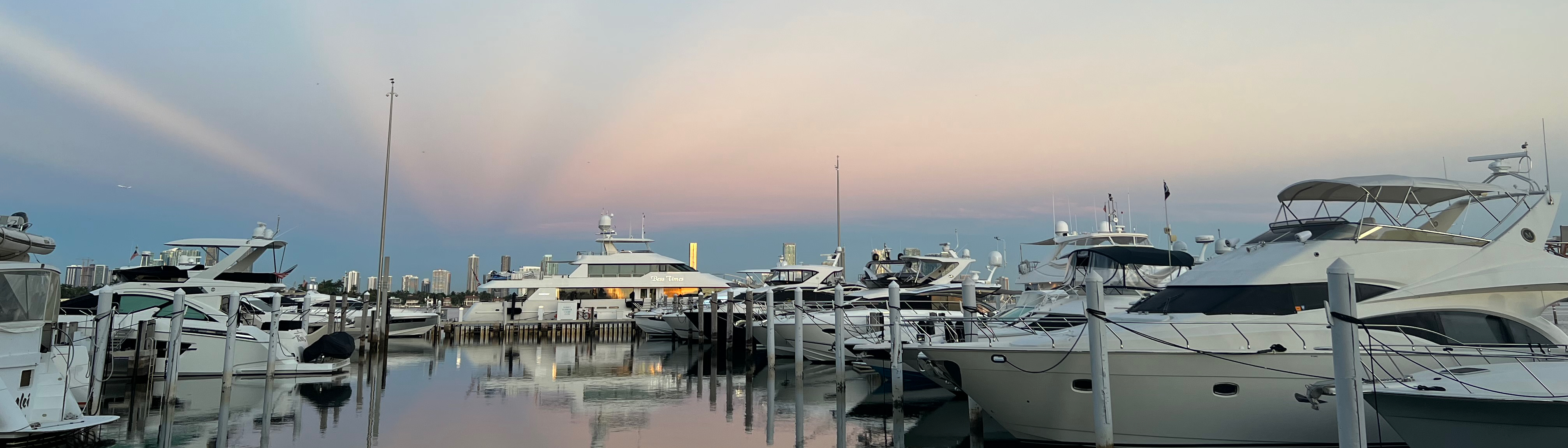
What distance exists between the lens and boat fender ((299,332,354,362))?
1922cm

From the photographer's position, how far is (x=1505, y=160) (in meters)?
11.3

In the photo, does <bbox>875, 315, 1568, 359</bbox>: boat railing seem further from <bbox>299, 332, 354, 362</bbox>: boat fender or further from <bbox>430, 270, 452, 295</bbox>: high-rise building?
<bbox>430, 270, 452, 295</bbox>: high-rise building

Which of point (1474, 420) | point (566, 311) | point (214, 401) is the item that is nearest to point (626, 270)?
point (566, 311)

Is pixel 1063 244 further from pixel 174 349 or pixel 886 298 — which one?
pixel 174 349

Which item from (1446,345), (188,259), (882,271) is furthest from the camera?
(882,271)

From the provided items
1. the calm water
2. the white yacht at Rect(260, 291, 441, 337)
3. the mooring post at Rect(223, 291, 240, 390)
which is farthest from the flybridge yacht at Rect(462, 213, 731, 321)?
the mooring post at Rect(223, 291, 240, 390)

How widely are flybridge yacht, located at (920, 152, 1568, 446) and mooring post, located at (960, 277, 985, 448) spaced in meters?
0.94

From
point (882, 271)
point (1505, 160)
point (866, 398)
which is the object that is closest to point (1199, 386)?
point (1505, 160)

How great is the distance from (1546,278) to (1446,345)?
182 centimetres

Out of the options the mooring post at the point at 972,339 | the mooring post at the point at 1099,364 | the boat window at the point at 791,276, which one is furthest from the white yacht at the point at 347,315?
the mooring post at the point at 1099,364

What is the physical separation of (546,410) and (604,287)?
80.5 feet

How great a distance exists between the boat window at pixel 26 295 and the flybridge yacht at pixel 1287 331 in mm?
10788

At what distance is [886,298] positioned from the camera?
76.4ft

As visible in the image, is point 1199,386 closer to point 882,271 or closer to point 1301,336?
point 1301,336
